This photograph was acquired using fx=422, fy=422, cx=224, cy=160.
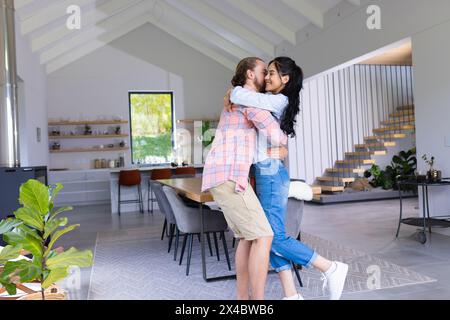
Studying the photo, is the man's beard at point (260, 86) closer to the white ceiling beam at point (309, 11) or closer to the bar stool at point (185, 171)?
the white ceiling beam at point (309, 11)

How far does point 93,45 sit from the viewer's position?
33.5 feet

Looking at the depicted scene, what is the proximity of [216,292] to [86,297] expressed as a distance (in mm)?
933

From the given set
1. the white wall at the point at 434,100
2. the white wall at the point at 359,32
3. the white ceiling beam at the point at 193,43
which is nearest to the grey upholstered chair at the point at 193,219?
the white wall at the point at 434,100

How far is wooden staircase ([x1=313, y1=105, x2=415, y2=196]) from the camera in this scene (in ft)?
28.0

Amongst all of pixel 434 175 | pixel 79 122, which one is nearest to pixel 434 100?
pixel 434 175

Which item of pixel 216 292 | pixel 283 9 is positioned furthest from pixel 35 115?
pixel 216 292

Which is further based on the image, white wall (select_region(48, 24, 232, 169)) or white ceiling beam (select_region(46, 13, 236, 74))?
white wall (select_region(48, 24, 232, 169))

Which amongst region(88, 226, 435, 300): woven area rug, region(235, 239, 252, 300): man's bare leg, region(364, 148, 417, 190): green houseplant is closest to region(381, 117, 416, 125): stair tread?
region(364, 148, 417, 190): green houseplant

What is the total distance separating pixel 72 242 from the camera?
5.17 meters

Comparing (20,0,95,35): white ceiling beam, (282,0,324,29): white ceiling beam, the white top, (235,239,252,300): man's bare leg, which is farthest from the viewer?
(20,0,95,35): white ceiling beam

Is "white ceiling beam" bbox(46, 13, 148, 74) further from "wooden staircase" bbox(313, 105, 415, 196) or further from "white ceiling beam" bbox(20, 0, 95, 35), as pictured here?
"wooden staircase" bbox(313, 105, 415, 196)

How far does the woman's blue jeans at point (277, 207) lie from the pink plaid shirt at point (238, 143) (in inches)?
5.1

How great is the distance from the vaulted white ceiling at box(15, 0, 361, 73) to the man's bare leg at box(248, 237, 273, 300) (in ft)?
16.3

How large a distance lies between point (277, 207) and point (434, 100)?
3.49 m
